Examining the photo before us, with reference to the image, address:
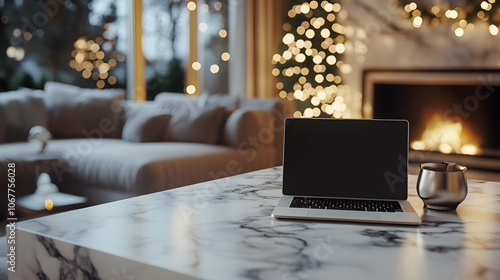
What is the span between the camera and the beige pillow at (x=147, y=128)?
366cm

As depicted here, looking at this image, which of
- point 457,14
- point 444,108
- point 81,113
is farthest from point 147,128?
point 457,14

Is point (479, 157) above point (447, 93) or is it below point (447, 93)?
below

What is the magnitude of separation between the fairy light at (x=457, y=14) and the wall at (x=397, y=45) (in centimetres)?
4

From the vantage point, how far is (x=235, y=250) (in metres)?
0.87

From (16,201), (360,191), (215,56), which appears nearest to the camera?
(360,191)

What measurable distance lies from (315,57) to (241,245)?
3.93 metres

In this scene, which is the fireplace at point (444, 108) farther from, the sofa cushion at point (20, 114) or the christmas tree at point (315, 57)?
the sofa cushion at point (20, 114)

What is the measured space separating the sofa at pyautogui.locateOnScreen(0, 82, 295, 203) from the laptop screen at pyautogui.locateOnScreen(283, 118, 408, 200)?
1.77m

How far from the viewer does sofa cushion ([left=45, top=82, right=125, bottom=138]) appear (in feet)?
13.0

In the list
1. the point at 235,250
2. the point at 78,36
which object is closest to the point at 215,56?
the point at 78,36

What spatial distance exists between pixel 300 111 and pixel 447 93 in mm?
1266

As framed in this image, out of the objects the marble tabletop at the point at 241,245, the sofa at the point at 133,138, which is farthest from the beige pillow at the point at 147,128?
the marble tabletop at the point at 241,245

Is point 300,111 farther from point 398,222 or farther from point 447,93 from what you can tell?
point 398,222

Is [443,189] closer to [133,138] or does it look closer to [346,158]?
[346,158]
